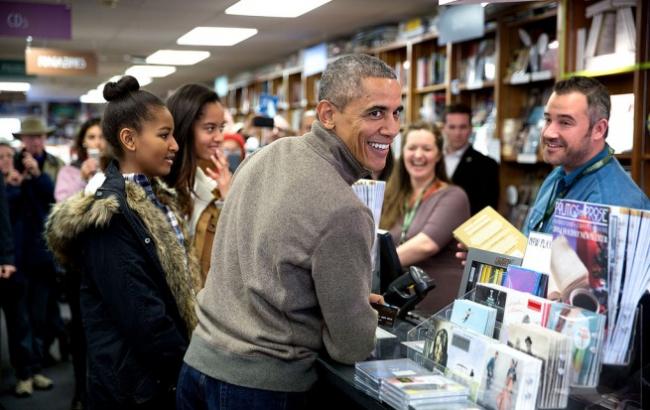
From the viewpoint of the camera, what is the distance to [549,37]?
508 centimetres

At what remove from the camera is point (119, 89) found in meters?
2.38

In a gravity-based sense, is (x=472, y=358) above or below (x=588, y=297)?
below

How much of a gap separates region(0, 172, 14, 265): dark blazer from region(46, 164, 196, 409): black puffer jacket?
72.0 inches

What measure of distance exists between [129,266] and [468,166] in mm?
3186

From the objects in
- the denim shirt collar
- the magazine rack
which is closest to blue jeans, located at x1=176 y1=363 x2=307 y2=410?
the magazine rack

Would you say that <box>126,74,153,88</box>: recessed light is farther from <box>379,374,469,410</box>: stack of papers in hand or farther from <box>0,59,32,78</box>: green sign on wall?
<box>379,374,469,410</box>: stack of papers in hand

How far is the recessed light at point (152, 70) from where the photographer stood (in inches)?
453

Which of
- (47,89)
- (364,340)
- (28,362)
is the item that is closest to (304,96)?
(28,362)

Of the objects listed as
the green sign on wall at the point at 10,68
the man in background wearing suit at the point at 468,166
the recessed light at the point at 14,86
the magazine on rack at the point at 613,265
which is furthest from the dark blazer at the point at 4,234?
the recessed light at the point at 14,86

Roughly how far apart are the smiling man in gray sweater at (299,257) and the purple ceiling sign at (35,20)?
5291 mm

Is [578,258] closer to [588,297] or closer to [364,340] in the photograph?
[588,297]

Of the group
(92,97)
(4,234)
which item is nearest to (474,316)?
(4,234)

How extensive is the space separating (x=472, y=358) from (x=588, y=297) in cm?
27

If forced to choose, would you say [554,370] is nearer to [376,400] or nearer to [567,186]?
[376,400]
